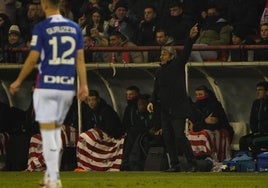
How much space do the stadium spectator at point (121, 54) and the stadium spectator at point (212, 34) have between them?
1.12m

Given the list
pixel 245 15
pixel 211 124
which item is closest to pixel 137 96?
pixel 211 124

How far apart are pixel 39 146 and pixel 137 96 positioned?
215 centimetres

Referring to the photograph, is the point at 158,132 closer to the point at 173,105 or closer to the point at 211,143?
the point at 211,143

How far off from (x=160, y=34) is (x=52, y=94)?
8271mm

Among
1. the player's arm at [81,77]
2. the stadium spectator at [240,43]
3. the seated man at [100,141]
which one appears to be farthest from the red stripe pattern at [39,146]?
the player's arm at [81,77]

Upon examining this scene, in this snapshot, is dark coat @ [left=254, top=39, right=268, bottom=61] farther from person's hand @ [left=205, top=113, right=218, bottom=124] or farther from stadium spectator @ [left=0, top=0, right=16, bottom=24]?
stadium spectator @ [left=0, top=0, right=16, bottom=24]

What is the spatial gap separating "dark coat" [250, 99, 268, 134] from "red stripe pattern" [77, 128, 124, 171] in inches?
102

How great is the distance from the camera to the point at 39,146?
1931 cm

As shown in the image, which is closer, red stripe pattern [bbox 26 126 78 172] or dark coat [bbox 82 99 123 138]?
dark coat [bbox 82 99 123 138]

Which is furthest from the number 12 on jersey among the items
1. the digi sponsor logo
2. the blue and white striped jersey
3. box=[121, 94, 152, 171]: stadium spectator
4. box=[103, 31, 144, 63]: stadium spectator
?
box=[103, 31, 144, 63]: stadium spectator

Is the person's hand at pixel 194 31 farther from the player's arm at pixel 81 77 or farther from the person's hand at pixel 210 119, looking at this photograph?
the player's arm at pixel 81 77

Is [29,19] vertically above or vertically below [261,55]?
above

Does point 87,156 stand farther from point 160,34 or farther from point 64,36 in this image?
point 64,36

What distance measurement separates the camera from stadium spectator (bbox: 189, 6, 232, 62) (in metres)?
19.0
